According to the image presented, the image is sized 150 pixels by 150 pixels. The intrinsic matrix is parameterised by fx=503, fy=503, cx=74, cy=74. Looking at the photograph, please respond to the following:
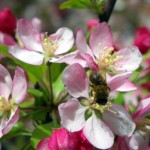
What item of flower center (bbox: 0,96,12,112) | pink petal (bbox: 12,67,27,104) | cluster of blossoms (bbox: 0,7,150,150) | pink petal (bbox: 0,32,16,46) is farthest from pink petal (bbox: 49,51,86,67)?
pink petal (bbox: 0,32,16,46)

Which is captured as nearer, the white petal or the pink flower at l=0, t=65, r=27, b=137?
the pink flower at l=0, t=65, r=27, b=137

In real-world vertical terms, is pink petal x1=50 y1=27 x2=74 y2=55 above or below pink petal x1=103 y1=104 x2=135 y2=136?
above

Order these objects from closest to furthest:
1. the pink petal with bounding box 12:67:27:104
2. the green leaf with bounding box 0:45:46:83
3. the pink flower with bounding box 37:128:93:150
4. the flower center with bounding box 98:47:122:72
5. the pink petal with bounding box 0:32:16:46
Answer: the pink flower with bounding box 37:128:93:150 < the pink petal with bounding box 12:67:27:104 < the flower center with bounding box 98:47:122:72 < the green leaf with bounding box 0:45:46:83 < the pink petal with bounding box 0:32:16:46

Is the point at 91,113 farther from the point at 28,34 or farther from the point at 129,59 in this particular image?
the point at 28,34

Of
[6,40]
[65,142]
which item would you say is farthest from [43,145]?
[6,40]

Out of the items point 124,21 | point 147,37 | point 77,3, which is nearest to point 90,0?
point 77,3

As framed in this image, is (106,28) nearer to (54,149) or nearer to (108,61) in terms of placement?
(108,61)

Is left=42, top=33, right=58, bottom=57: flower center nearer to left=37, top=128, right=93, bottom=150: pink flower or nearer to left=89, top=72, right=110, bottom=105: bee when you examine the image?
left=89, top=72, right=110, bottom=105: bee
